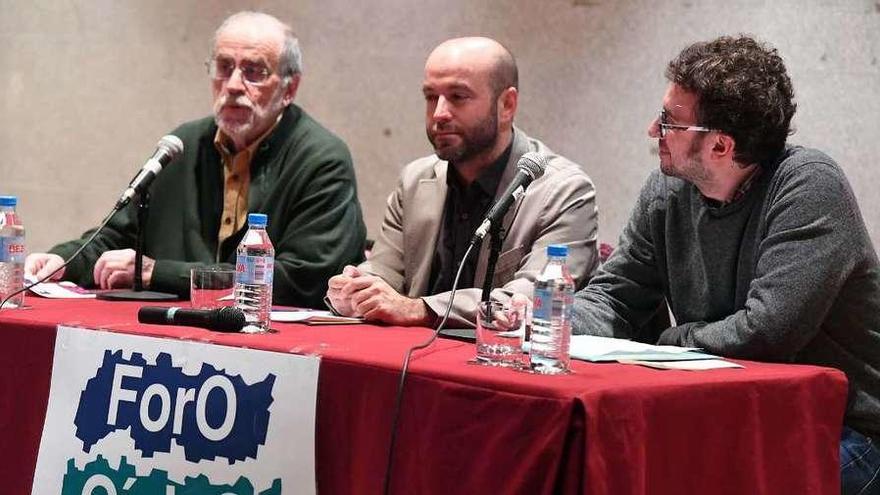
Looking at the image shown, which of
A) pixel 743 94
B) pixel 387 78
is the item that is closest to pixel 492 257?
pixel 743 94

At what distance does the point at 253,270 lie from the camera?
2.43 meters

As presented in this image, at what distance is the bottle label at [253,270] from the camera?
243 cm

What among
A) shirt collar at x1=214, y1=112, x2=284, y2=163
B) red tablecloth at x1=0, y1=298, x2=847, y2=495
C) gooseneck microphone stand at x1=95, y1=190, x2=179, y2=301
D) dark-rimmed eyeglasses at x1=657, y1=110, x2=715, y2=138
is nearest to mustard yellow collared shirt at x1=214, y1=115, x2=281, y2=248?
shirt collar at x1=214, y1=112, x2=284, y2=163

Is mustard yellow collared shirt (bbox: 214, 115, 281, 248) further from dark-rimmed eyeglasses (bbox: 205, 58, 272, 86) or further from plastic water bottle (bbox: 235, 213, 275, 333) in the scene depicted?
plastic water bottle (bbox: 235, 213, 275, 333)

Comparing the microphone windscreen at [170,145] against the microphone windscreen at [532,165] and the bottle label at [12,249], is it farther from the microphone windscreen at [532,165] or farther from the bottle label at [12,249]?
the microphone windscreen at [532,165]

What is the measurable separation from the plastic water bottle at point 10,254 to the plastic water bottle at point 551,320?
1302 millimetres

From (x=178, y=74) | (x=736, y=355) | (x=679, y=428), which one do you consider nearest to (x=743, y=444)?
(x=679, y=428)

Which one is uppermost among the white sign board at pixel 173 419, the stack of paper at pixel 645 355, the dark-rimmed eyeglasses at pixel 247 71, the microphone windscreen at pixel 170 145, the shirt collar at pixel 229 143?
the dark-rimmed eyeglasses at pixel 247 71

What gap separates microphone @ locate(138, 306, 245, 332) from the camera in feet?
7.63

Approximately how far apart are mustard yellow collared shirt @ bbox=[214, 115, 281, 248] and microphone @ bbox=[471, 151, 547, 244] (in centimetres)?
149

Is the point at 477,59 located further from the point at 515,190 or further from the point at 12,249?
the point at 12,249

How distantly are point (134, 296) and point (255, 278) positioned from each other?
69 centimetres

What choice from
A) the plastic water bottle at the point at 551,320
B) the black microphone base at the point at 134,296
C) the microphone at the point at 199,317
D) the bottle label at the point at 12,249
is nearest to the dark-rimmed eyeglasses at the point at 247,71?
the black microphone base at the point at 134,296

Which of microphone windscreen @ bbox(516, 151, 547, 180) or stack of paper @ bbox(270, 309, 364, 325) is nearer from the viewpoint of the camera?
microphone windscreen @ bbox(516, 151, 547, 180)
